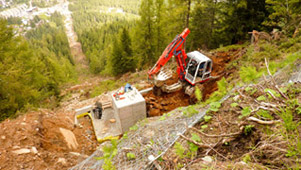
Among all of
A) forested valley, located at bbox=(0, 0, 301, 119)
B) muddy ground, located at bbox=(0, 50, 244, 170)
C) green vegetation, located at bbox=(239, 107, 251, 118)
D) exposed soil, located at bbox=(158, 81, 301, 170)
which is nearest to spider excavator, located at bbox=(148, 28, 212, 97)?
muddy ground, located at bbox=(0, 50, 244, 170)

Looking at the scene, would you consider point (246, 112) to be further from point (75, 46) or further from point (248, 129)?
point (75, 46)

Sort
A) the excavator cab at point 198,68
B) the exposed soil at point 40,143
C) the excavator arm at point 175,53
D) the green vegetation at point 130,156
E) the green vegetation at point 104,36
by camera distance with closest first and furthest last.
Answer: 1. the green vegetation at point 130,156
2. the exposed soil at point 40,143
3. the excavator arm at point 175,53
4. the excavator cab at point 198,68
5. the green vegetation at point 104,36

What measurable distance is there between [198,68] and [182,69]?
96 centimetres

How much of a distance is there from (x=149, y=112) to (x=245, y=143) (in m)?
6.45

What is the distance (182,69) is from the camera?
9.08m

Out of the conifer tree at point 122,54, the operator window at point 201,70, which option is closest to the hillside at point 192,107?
the operator window at point 201,70

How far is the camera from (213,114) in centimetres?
330

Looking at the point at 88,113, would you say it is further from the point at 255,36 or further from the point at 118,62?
the point at 118,62

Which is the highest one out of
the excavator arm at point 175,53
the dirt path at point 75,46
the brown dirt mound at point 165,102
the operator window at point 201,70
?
the excavator arm at point 175,53

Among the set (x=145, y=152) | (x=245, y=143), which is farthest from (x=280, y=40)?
(x=145, y=152)

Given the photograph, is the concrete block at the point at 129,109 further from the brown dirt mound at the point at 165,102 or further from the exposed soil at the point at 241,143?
the exposed soil at the point at 241,143

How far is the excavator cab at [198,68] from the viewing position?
8430mm

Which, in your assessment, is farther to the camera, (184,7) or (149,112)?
(184,7)

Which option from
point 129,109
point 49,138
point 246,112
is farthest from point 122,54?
point 246,112
